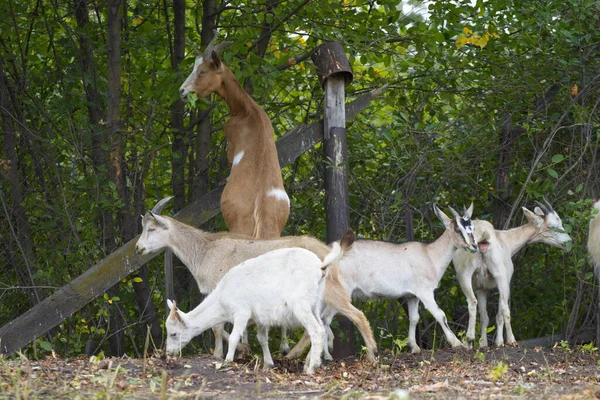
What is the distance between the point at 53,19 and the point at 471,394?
7042 millimetres

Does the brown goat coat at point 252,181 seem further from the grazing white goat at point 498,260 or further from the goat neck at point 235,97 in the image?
the grazing white goat at point 498,260

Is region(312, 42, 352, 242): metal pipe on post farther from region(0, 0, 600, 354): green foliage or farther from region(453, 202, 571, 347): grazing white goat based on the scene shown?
region(453, 202, 571, 347): grazing white goat

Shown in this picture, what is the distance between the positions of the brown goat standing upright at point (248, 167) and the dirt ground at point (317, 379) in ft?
4.46

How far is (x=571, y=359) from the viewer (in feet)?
26.9

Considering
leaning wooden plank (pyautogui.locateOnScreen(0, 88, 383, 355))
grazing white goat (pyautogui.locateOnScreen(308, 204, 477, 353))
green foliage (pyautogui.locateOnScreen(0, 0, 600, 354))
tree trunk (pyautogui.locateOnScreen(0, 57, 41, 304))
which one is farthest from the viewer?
tree trunk (pyautogui.locateOnScreen(0, 57, 41, 304))

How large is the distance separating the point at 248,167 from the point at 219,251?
945 millimetres

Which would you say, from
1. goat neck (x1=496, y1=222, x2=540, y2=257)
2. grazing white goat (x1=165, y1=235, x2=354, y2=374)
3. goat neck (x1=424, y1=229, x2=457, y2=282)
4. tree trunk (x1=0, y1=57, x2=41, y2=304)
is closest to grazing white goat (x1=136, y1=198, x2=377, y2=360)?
grazing white goat (x1=165, y1=235, x2=354, y2=374)

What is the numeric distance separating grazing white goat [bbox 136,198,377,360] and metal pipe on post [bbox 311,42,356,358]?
0.61 meters

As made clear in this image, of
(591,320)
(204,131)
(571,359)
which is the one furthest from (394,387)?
(204,131)

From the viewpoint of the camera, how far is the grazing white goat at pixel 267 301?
7.02 m

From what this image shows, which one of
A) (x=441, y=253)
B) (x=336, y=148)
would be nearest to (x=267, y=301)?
(x=336, y=148)

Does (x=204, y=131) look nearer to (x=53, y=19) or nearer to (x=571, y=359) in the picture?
(x=53, y=19)

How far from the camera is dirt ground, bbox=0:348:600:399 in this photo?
532 cm

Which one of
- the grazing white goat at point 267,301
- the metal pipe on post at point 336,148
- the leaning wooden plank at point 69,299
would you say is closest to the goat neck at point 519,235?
the metal pipe on post at point 336,148
